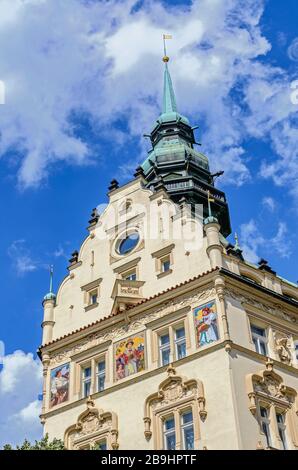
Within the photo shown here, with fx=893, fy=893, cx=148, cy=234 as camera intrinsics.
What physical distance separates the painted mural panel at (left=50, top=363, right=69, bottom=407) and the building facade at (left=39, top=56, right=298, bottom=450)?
54mm

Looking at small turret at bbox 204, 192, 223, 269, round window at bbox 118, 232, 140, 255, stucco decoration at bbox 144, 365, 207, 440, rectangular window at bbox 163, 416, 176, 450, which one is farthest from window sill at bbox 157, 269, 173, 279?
rectangular window at bbox 163, 416, 176, 450

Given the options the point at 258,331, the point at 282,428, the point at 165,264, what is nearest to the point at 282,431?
the point at 282,428

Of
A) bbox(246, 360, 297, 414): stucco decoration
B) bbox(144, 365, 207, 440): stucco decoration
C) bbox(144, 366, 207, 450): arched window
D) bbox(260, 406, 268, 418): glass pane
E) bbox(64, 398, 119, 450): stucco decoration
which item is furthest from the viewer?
bbox(64, 398, 119, 450): stucco decoration

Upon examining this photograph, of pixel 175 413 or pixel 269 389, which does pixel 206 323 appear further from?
pixel 175 413

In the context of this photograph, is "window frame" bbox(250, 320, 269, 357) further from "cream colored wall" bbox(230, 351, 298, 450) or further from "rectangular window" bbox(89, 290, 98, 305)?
"rectangular window" bbox(89, 290, 98, 305)

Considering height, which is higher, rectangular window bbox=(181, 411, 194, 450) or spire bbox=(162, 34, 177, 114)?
spire bbox=(162, 34, 177, 114)

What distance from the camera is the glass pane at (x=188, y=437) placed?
3708cm

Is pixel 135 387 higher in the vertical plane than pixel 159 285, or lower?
lower

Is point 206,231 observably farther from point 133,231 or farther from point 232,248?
point 133,231

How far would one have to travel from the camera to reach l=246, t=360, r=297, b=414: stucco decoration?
37.7 metres
